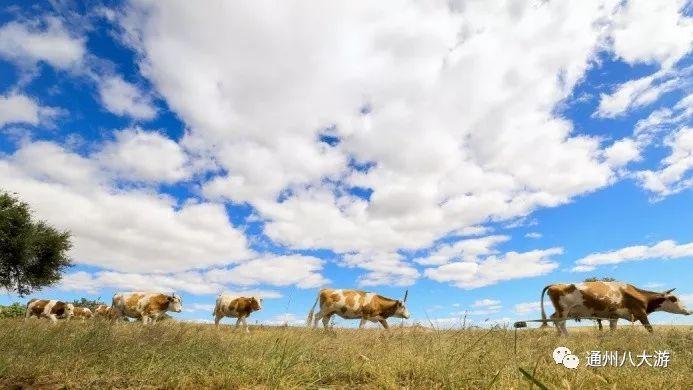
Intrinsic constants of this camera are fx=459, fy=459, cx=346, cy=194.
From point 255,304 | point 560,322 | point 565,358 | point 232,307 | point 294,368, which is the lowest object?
point 294,368

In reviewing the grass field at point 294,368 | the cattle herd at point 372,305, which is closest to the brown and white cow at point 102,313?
the cattle herd at point 372,305

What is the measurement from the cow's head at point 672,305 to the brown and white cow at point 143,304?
23.6 m

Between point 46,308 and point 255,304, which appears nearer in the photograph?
point 255,304

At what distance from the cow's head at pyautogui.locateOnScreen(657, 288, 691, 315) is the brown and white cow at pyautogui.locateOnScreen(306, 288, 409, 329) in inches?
426

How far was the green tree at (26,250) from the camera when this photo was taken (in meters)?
30.1

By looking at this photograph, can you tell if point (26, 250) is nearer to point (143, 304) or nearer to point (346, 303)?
point (143, 304)

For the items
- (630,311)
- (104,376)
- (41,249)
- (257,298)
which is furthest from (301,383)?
(41,249)

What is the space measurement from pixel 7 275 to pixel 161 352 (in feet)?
105

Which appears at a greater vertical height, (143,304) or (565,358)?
(143,304)

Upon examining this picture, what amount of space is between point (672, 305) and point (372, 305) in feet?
41.6

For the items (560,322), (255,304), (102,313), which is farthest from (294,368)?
(255,304)

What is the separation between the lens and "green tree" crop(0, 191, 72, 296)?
3006 cm

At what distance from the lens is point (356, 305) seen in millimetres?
22875

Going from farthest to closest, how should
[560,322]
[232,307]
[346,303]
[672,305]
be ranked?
1. [232,307]
2. [346,303]
3. [672,305]
4. [560,322]
